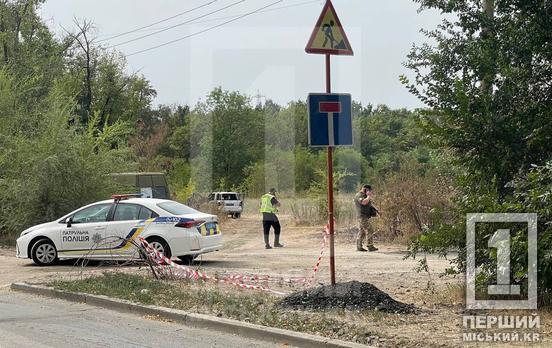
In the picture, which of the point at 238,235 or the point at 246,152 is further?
the point at 246,152

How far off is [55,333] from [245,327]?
8.01ft

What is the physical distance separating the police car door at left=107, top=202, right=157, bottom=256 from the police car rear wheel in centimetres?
38

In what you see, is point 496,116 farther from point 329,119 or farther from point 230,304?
point 230,304

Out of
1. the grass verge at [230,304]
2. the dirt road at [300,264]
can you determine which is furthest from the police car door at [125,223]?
the grass verge at [230,304]

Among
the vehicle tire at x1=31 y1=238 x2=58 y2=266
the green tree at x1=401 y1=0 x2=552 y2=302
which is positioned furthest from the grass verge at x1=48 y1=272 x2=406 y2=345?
the vehicle tire at x1=31 y1=238 x2=58 y2=266

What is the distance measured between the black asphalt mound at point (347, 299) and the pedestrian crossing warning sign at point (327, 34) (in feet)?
10.7

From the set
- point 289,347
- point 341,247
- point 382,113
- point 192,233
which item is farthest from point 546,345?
point 382,113

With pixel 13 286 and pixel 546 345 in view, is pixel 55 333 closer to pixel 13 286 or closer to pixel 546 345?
pixel 13 286

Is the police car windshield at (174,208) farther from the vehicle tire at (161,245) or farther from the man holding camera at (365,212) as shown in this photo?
the man holding camera at (365,212)

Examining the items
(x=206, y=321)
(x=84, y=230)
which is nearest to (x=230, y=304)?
(x=206, y=321)

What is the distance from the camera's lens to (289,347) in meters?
7.72

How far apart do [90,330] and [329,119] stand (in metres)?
4.23

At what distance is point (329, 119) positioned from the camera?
9.42 m

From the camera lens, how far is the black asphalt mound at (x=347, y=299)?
8836 millimetres
